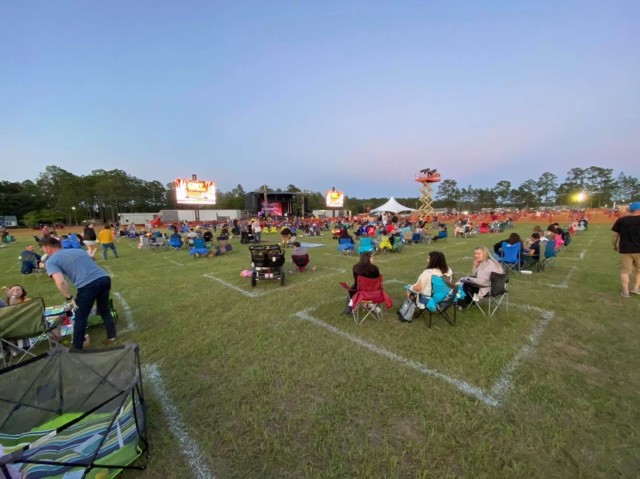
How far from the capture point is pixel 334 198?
2302 inches

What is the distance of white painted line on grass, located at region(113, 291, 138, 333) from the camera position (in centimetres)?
453

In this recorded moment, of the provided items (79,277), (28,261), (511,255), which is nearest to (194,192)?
(28,261)

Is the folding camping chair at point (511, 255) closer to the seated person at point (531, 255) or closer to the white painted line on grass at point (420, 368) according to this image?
the seated person at point (531, 255)

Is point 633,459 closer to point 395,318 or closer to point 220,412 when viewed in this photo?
point 395,318

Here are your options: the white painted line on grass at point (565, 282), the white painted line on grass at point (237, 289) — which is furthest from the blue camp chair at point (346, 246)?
the white painted line on grass at point (565, 282)

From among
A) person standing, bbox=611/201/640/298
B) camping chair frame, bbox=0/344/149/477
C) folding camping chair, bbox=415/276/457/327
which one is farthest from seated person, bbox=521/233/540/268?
camping chair frame, bbox=0/344/149/477

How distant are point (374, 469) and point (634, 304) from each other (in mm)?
6368

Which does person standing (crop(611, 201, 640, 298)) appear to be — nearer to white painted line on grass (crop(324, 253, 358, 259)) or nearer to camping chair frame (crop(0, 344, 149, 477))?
white painted line on grass (crop(324, 253, 358, 259))

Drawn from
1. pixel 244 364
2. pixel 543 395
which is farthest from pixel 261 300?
pixel 543 395

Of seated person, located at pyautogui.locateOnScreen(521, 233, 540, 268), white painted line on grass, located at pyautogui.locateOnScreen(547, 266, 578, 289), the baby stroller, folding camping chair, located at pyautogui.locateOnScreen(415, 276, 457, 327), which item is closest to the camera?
folding camping chair, located at pyautogui.locateOnScreen(415, 276, 457, 327)

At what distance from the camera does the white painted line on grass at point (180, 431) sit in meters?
2.05

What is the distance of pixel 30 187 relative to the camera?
2179 inches

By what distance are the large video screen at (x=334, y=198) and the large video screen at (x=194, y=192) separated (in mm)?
26492

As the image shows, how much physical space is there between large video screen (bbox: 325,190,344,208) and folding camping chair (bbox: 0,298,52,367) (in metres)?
55.1
